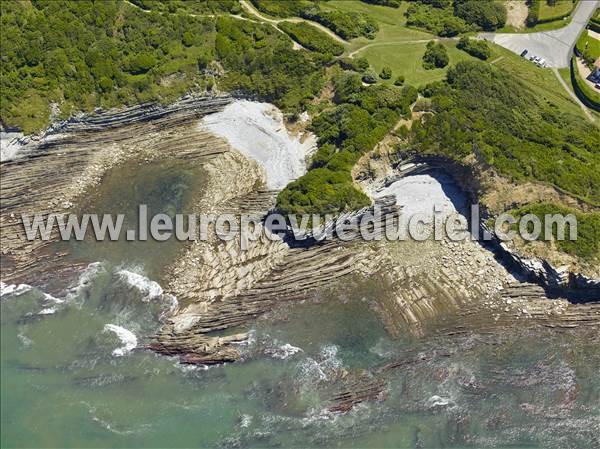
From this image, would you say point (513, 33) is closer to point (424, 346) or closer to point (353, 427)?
point (424, 346)

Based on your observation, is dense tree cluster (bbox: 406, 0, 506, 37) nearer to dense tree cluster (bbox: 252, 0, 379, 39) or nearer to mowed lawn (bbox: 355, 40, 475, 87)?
mowed lawn (bbox: 355, 40, 475, 87)

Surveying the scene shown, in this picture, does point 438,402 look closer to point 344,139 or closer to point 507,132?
point 344,139

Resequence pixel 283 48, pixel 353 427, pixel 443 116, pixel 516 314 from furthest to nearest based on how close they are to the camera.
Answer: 1. pixel 283 48
2. pixel 443 116
3. pixel 516 314
4. pixel 353 427

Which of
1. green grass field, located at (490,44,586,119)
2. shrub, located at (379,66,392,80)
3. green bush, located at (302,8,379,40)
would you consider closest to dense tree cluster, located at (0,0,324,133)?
green bush, located at (302,8,379,40)

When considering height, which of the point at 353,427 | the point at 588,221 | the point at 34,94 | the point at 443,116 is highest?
the point at 34,94

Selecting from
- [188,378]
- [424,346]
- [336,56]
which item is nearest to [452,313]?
[424,346]

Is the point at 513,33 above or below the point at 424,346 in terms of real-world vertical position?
above

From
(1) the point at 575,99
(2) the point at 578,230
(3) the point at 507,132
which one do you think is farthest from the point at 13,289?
(1) the point at 575,99
